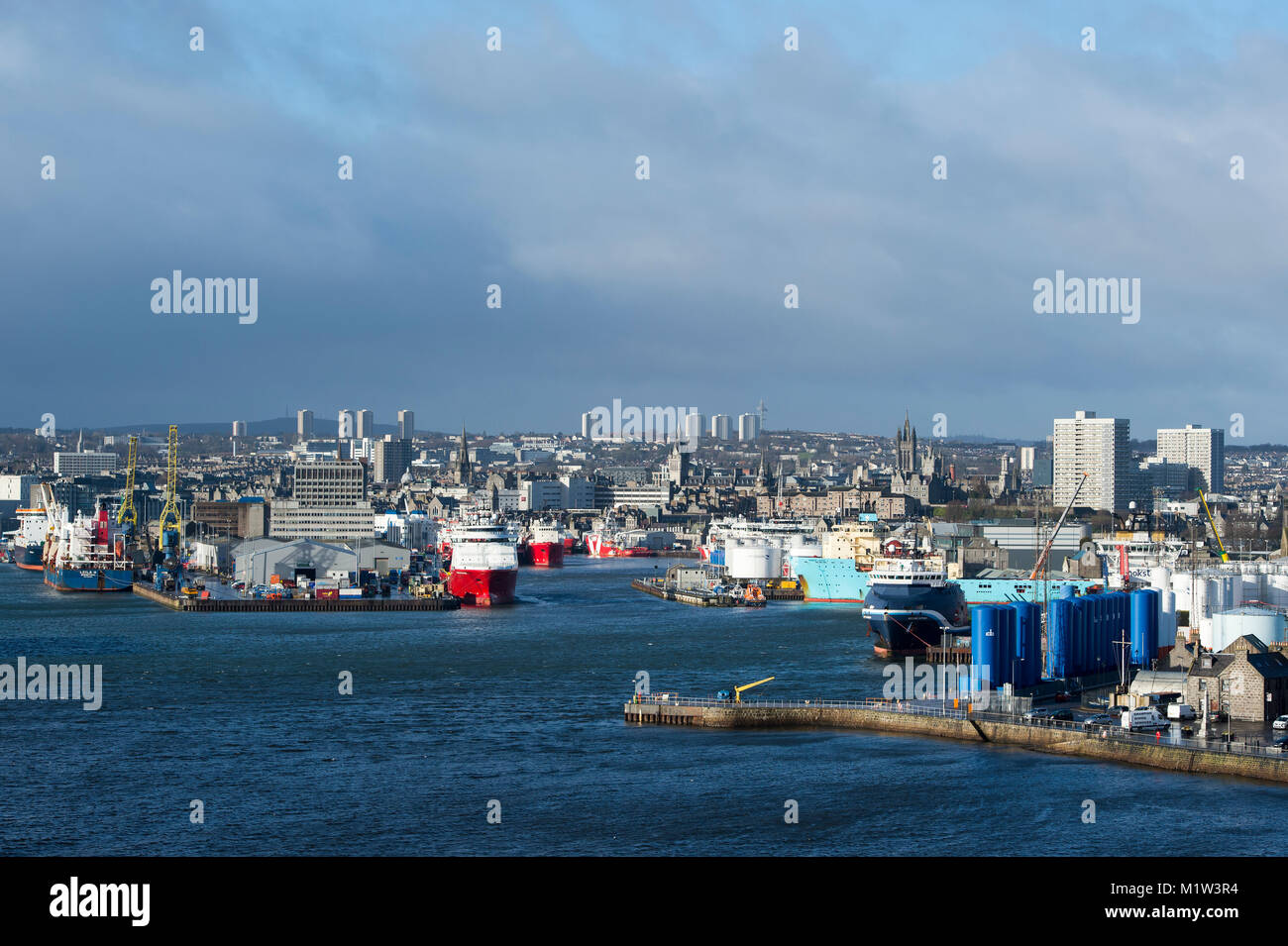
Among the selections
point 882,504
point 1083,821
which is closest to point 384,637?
point 1083,821

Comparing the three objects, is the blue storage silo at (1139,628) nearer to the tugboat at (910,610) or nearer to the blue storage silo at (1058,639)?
the blue storage silo at (1058,639)

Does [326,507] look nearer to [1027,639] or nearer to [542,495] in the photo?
[1027,639]

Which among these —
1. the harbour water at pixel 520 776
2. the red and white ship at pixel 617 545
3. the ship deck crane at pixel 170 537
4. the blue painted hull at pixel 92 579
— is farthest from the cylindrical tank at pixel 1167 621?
the red and white ship at pixel 617 545

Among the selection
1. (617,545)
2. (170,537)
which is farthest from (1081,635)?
(617,545)

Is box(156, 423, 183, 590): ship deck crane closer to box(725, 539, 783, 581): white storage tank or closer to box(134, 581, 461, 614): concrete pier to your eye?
box(134, 581, 461, 614): concrete pier

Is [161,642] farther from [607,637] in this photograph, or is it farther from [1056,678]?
[1056,678]
